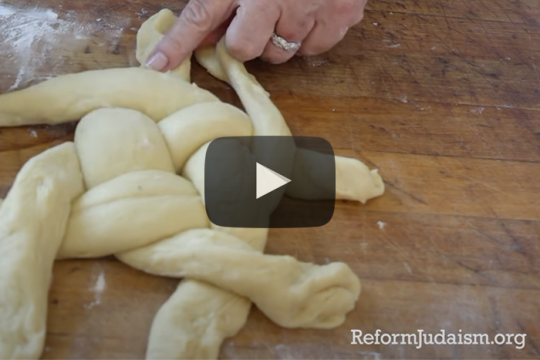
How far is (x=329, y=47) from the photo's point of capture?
1.24m

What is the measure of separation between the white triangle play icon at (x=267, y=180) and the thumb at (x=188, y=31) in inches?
14.4

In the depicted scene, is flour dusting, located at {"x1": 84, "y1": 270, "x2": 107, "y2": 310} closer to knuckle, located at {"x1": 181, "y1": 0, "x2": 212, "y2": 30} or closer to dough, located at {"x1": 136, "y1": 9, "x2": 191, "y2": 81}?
dough, located at {"x1": 136, "y1": 9, "x2": 191, "y2": 81}

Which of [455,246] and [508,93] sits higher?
[508,93]

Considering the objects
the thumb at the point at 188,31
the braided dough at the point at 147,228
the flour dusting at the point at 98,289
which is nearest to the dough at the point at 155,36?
the thumb at the point at 188,31

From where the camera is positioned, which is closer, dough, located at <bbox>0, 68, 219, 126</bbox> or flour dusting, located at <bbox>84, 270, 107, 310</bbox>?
flour dusting, located at <bbox>84, 270, 107, 310</bbox>

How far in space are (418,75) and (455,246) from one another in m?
0.53

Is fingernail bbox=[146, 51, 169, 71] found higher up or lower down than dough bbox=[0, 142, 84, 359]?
higher up

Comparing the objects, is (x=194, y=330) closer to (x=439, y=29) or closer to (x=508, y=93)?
(x=508, y=93)

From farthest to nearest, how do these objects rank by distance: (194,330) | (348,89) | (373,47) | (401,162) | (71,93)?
(373,47), (348,89), (401,162), (71,93), (194,330)

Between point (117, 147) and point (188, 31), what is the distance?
15.3 inches

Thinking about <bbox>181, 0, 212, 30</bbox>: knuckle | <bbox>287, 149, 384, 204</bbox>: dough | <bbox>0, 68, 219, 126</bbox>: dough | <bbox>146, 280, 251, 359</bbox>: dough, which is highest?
<bbox>181, 0, 212, 30</bbox>: knuckle

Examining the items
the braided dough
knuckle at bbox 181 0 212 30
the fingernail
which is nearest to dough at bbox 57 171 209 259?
the braided dough

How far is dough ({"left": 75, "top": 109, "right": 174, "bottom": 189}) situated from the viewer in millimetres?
881

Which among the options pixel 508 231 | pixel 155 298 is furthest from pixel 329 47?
pixel 155 298
